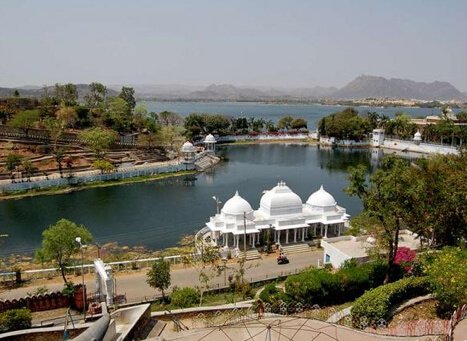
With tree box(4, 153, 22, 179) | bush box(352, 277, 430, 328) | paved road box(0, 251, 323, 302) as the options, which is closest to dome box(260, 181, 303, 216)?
paved road box(0, 251, 323, 302)

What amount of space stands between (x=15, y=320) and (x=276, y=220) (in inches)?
800

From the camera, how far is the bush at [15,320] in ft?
57.8

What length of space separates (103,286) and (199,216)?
20.1 meters

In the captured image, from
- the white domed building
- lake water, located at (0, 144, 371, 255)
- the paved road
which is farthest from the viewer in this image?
lake water, located at (0, 144, 371, 255)

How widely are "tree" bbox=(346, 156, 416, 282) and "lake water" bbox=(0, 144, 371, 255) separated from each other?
1745 cm

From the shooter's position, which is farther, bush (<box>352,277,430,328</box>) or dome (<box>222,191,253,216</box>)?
dome (<box>222,191,253,216</box>)

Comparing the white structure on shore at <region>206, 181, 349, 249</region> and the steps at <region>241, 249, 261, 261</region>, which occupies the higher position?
the white structure on shore at <region>206, 181, 349, 249</region>

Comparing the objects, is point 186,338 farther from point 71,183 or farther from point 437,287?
point 71,183

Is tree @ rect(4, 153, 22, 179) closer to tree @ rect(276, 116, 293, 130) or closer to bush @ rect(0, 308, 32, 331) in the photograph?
bush @ rect(0, 308, 32, 331)

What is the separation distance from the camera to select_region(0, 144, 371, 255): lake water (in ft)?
123

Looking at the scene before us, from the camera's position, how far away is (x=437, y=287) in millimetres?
17203

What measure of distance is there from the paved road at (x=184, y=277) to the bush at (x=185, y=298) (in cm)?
346

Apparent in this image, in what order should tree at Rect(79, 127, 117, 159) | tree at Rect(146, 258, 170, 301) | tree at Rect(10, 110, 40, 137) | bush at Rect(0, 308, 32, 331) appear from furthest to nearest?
1. tree at Rect(10, 110, 40, 137)
2. tree at Rect(79, 127, 117, 159)
3. tree at Rect(146, 258, 170, 301)
4. bush at Rect(0, 308, 32, 331)

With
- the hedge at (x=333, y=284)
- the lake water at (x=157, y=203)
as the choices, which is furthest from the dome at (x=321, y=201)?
the hedge at (x=333, y=284)
